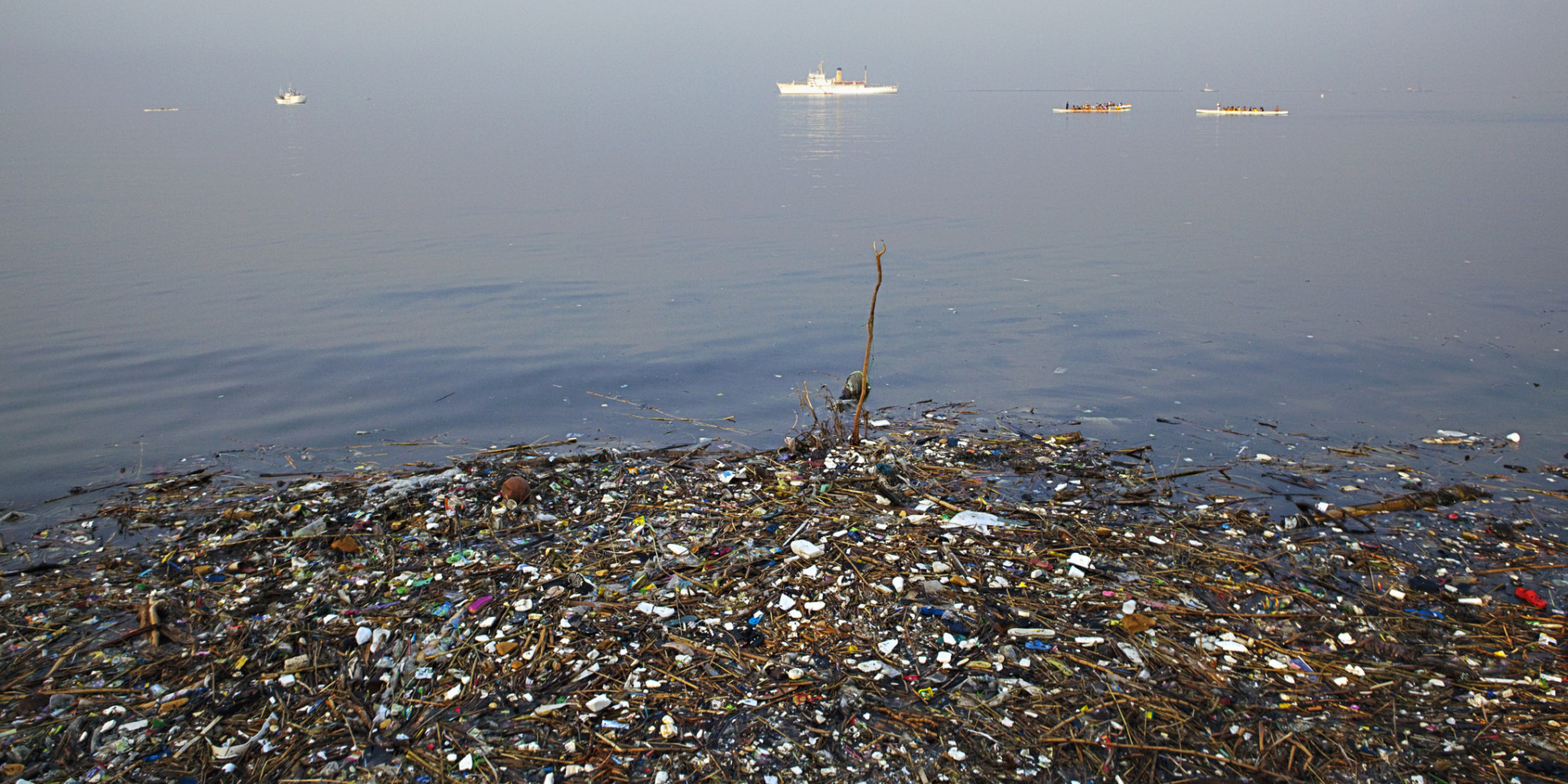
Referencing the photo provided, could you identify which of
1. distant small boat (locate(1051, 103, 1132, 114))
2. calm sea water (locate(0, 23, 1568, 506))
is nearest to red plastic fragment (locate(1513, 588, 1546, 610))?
calm sea water (locate(0, 23, 1568, 506))

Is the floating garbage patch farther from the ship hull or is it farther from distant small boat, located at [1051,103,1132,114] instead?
the ship hull

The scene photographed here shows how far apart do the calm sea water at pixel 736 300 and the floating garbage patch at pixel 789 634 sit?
8.04 feet

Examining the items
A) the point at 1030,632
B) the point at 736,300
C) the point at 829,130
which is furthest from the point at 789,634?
the point at 829,130

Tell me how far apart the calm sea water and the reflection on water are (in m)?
10.3

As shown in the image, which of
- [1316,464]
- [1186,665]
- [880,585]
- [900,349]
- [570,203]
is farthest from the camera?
[570,203]

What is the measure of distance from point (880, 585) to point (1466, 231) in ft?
66.7

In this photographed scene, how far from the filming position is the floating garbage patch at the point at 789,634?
3461mm

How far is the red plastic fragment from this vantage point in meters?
4.47

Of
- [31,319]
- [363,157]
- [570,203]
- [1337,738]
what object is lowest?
[1337,738]

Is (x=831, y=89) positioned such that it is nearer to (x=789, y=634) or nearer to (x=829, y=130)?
(x=829, y=130)

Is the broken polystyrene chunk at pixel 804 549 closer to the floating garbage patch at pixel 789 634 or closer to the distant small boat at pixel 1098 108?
the floating garbage patch at pixel 789 634

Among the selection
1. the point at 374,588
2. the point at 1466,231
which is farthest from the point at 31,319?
the point at 1466,231

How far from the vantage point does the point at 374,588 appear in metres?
4.61

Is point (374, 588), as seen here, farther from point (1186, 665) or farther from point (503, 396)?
point (503, 396)
